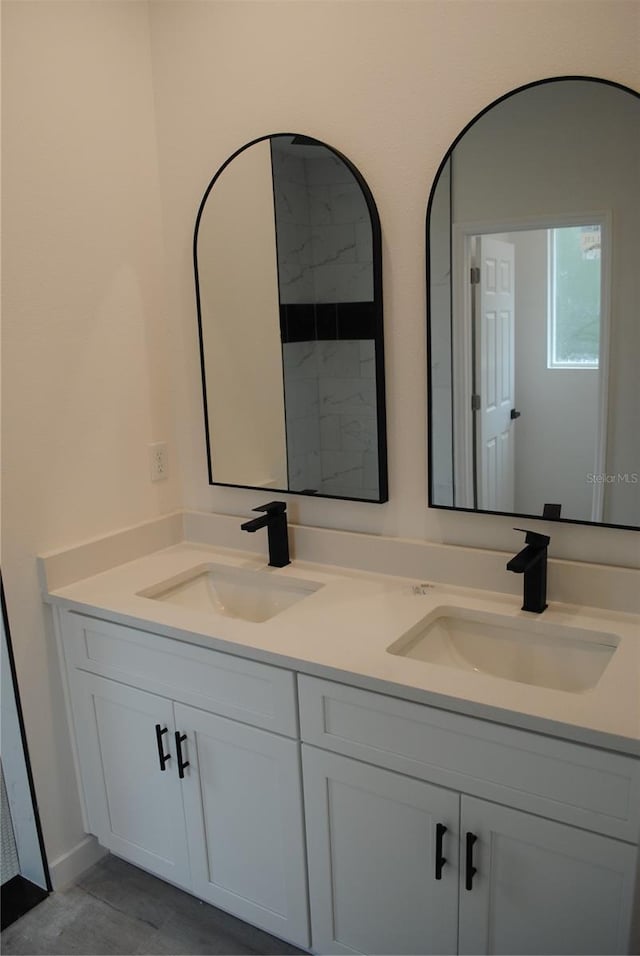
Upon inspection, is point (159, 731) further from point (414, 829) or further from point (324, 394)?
point (324, 394)

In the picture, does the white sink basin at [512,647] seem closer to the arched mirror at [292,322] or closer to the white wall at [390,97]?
the white wall at [390,97]

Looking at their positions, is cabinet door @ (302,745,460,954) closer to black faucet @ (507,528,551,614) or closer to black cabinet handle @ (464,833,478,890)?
black cabinet handle @ (464,833,478,890)

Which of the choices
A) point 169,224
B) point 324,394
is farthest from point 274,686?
point 169,224

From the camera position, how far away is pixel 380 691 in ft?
4.89

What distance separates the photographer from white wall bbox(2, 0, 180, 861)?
1901mm

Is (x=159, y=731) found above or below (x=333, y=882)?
above

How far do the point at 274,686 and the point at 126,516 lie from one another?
2.83 feet

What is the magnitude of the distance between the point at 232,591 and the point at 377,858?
0.85 meters

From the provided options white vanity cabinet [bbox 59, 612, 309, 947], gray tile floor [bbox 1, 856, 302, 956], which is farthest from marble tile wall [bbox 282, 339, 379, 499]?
gray tile floor [bbox 1, 856, 302, 956]

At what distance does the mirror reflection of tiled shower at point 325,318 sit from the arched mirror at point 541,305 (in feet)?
0.64

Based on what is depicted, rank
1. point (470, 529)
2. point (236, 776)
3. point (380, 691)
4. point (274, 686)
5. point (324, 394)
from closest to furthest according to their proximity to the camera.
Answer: point (380, 691), point (274, 686), point (236, 776), point (470, 529), point (324, 394)

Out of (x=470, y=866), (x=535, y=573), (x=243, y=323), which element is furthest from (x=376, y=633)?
(x=243, y=323)

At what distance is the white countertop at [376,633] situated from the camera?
1334 mm

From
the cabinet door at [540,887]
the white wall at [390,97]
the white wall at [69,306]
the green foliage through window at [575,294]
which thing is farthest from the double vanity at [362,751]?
the green foliage through window at [575,294]
